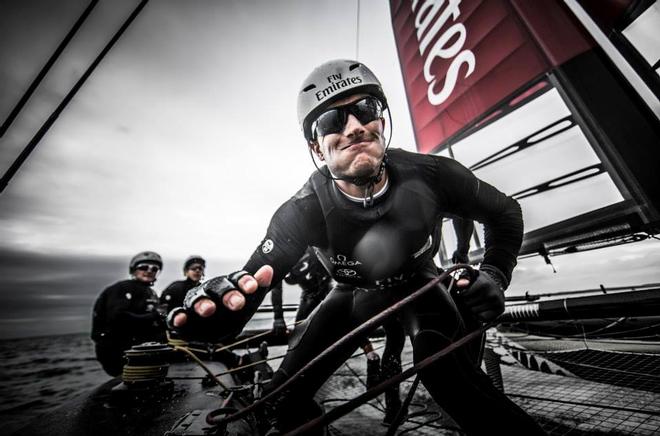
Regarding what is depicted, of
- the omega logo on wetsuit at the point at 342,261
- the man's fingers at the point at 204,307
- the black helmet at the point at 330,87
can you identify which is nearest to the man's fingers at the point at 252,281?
the man's fingers at the point at 204,307


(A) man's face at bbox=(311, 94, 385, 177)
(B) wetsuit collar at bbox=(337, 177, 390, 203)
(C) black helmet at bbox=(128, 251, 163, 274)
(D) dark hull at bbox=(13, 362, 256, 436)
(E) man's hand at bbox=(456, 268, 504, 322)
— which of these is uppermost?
(C) black helmet at bbox=(128, 251, 163, 274)

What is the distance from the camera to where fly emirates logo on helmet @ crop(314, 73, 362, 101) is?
7.10ft

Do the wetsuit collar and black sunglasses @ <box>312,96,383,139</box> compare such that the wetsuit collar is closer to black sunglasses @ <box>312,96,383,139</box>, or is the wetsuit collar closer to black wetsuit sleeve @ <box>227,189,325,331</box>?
black wetsuit sleeve @ <box>227,189,325,331</box>

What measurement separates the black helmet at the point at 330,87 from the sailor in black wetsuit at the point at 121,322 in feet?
17.3

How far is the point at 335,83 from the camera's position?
220 cm

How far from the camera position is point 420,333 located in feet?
5.85

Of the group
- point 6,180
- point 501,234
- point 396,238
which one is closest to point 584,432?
point 501,234

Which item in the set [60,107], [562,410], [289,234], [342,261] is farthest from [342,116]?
[562,410]

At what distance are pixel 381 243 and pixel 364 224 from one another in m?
0.21

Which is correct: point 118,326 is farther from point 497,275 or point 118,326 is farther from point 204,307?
point 497,275

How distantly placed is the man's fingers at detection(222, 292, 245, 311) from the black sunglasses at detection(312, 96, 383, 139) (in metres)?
1.44

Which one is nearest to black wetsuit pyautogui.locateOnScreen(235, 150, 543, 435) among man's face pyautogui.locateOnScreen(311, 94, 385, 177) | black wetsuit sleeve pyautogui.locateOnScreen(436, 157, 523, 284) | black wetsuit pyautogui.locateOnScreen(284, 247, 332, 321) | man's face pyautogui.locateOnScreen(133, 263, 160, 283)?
black wetsuit sleeve pyautogui.locateOnScreen(436, 157, 523, 284)

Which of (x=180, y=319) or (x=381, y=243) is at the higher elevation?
(x=381, y=243)

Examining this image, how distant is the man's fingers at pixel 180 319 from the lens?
47.4 inches
